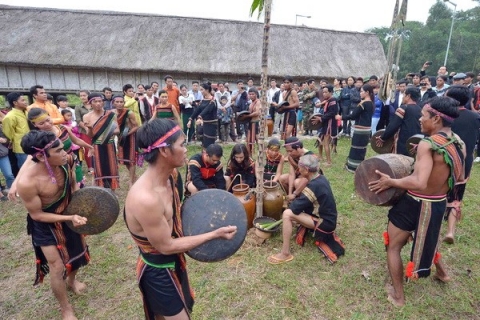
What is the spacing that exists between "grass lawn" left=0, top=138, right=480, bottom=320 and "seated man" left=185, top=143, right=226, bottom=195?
986 mm

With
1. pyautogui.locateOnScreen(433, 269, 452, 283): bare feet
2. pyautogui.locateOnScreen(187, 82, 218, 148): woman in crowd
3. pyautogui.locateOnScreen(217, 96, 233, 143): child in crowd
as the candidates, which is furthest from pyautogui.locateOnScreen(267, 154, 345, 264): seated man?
pyautogui.locateOnScreen(217, 96, 233, 143): child in crowd

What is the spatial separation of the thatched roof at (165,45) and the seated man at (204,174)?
1244 cm

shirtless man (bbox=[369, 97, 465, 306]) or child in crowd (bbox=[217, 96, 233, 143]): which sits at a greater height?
shirtless man (bbox=[369, 97, 465, 306])

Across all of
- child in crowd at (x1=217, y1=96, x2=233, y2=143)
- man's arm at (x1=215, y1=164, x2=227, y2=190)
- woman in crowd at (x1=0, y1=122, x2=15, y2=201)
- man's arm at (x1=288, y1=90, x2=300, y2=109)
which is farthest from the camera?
child in crowd at (x1=217, y1=96, x2=233, y2=143)

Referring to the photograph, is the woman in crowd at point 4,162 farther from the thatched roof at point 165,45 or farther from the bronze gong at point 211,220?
the thatched roof at point 165,45

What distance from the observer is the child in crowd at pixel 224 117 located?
10.1 metres

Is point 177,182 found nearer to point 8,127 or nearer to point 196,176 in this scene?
point 196,176

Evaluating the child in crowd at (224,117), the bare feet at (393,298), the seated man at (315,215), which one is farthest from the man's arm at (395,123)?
the child in crowd at (224,117)

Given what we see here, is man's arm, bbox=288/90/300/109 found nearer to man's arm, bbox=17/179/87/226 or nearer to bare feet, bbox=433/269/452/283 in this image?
bare feet, bbox=433/269/452/283

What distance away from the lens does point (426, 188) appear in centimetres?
263

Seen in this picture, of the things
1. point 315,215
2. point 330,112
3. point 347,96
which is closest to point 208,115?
point 330,112

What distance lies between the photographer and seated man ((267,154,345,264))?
3611 mm

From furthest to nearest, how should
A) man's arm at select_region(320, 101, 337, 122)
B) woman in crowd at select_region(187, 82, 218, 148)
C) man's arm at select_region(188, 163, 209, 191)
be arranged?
woman in crowd at select_region(187, 82, 218, 148)
man's arm at select_region(320, 101, 337, 122)
man's arm at select_region(188, 163, 209, 191)

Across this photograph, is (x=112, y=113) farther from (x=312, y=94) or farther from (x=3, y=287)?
(x=312, y=94)
